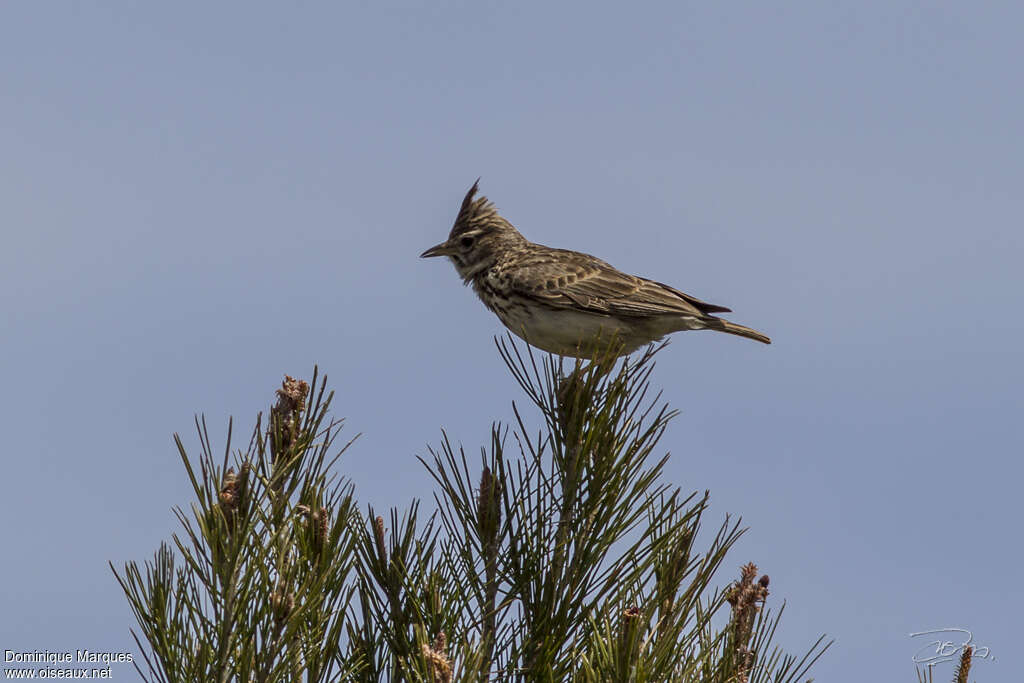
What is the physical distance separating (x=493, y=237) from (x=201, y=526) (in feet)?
29.4

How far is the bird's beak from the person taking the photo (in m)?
13.0

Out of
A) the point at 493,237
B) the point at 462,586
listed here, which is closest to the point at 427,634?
the point at 462,586

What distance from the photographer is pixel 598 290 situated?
423 inches

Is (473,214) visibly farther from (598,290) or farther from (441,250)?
(598,290)

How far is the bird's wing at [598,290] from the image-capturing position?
10414 millimetres

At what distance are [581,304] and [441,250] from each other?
311cm

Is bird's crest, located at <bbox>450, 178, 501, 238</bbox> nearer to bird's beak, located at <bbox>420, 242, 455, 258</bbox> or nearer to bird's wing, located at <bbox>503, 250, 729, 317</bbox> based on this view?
bird's beak, located at <bbox>420, 242, 455, 258</bbox>

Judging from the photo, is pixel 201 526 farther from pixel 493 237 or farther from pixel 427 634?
pixel 493 237

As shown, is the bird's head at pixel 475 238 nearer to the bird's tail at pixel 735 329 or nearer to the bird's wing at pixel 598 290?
the bird's wing at pixel 598 290

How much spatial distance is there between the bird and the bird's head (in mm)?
528

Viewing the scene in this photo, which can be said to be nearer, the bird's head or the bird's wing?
the bird's wing

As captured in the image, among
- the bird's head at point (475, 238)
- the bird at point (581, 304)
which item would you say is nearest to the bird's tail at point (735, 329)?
the bird at point (581, 304)

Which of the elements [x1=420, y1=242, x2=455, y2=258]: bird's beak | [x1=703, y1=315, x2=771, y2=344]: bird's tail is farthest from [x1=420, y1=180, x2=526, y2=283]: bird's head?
[x1=703, y1=315, x2=771, y2=344]: bird's tail

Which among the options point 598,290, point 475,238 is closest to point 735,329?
point 598,290
